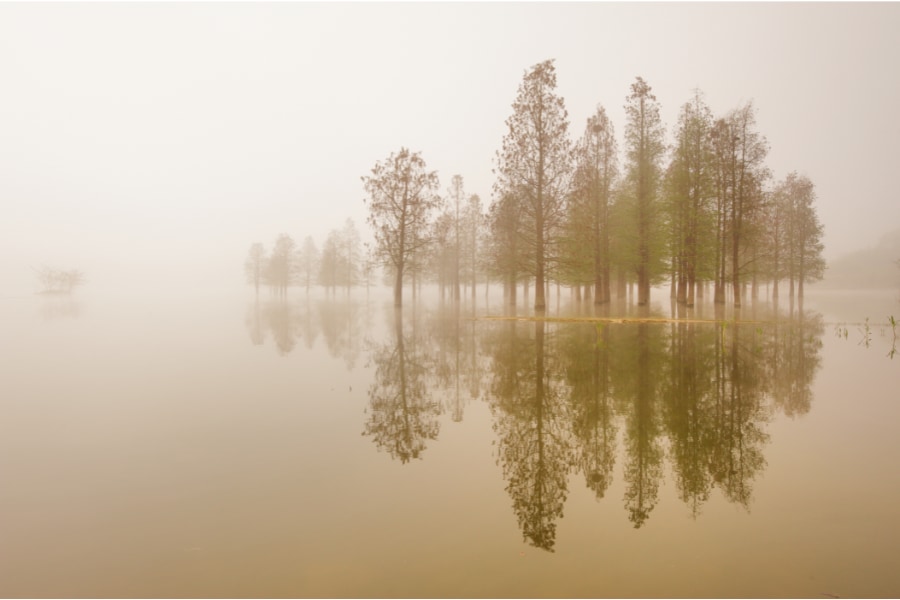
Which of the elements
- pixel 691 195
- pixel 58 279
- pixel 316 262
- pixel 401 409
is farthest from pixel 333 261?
pixel 401 409

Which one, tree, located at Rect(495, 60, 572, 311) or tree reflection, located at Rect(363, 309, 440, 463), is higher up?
tree, located at Rect(495, 60, 572, 311)

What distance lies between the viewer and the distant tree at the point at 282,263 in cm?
8756

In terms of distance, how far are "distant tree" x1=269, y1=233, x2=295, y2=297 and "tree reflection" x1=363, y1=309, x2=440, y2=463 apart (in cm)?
8128

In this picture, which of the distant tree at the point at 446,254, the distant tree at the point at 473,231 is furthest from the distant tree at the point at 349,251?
the distant tree at the point at 473,231

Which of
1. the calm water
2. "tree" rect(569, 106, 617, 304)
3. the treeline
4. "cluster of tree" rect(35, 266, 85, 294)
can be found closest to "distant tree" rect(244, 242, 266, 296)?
"cluster of tree" rect(35, 266, 85, 294)

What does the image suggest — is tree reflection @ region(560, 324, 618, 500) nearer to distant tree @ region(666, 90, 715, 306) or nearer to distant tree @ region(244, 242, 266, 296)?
distant tree @ region(666, 90, 715, 306)

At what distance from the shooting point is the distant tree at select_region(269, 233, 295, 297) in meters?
87.6

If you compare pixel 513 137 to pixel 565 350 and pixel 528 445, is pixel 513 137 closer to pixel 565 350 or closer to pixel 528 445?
pixel 565 350

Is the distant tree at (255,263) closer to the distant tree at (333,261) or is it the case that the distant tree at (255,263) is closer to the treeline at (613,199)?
the distant tree at (333,261)

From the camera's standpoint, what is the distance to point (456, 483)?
15.5 ft

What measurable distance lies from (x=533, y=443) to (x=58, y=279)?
104m

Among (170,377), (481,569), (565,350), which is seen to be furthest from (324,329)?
(481,569)

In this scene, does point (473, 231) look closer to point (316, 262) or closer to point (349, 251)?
point (349, 251)

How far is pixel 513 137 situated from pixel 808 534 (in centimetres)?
2864
